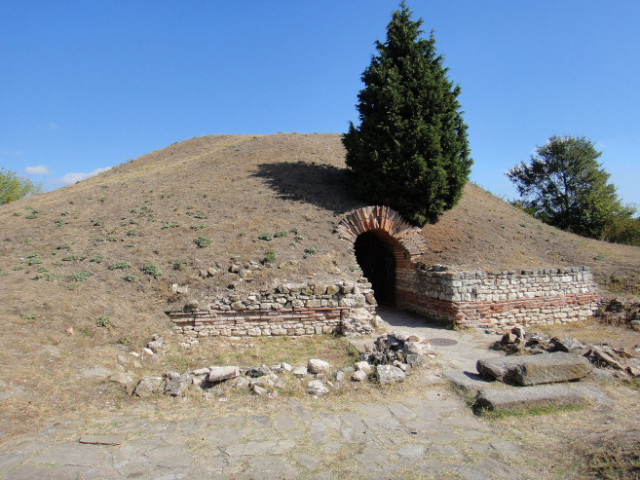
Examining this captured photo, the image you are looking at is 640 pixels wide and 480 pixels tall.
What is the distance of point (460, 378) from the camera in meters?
6.62

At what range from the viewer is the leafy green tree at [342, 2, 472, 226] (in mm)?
13266

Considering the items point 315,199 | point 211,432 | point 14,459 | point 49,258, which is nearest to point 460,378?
point 211,432

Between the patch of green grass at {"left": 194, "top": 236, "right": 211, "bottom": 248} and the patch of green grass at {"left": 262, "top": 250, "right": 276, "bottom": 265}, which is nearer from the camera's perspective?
the patch of green grass at {"left": 262, "top": 250, "right": 276, "bottom": 265}

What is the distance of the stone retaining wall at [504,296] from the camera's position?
10906 mm

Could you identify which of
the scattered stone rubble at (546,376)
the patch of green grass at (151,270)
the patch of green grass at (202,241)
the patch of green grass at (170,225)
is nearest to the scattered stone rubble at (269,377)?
the scattered stone rubble at (546,376)

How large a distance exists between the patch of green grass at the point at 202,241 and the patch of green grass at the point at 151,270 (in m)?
1.48

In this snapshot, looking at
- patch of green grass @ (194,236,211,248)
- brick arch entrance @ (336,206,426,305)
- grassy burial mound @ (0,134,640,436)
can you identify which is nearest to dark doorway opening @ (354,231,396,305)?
brick arch entrance @ (336,206,426,305)

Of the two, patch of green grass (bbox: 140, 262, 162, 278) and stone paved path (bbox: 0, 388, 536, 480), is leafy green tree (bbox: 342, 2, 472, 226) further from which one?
stone paved path (bbox: 0, 388, 536, 480)

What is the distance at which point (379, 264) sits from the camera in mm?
15023

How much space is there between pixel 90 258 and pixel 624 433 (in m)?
11.7

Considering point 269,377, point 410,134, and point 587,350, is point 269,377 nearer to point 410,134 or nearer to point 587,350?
point 587,350

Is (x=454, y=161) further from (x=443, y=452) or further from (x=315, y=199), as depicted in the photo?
(x=443, y=452)

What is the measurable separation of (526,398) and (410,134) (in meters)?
9.89

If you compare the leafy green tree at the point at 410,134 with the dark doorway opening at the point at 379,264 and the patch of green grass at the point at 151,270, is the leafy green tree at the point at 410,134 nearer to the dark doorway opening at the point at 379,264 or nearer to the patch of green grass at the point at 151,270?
the dark doorway opening at the point at 379,264
